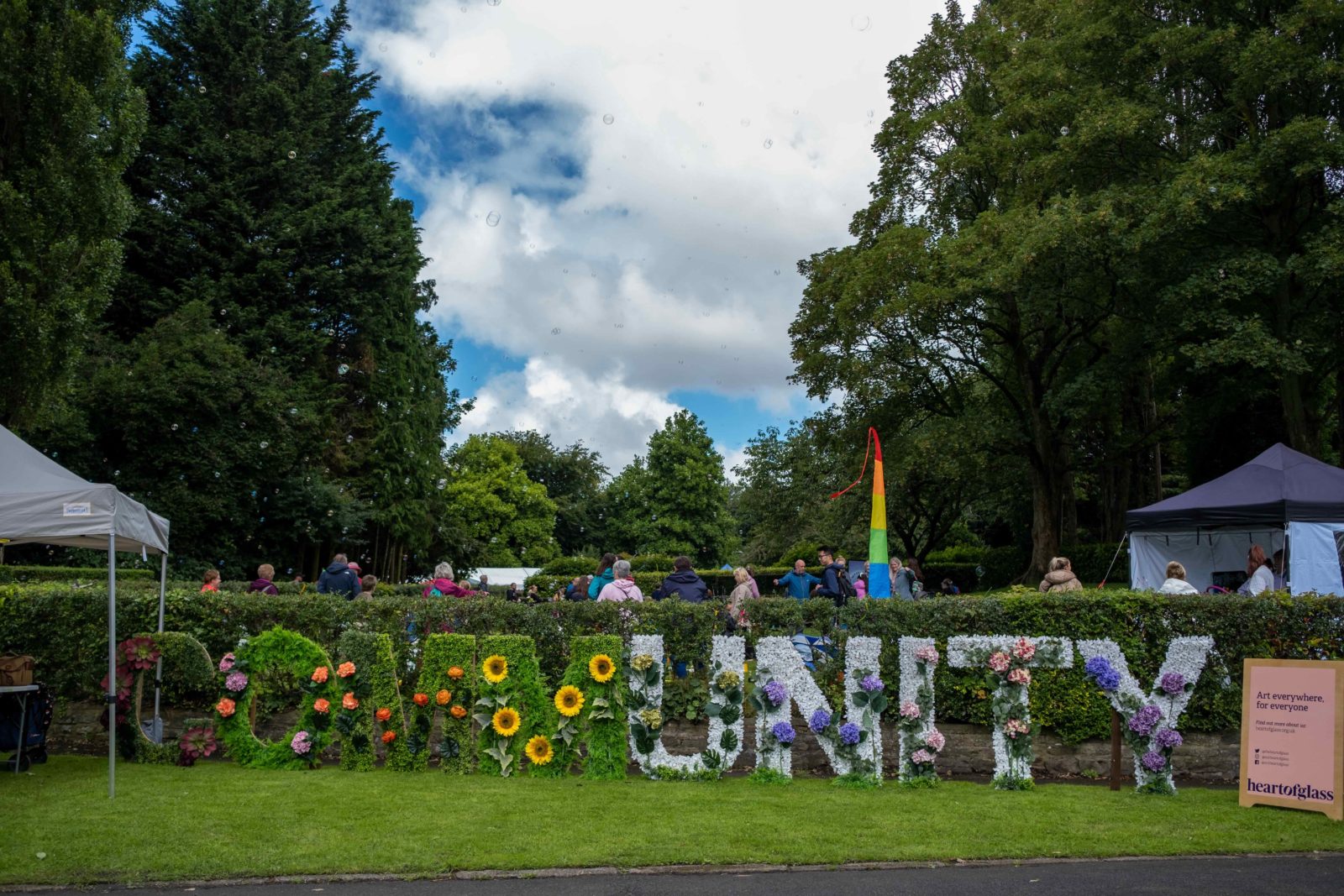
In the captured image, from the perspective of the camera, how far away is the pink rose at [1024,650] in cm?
916

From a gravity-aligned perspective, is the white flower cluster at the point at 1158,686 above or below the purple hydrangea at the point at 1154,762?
above

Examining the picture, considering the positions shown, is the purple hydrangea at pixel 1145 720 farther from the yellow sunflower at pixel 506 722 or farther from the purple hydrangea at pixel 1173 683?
the yellow sunflower at pixel 506 722

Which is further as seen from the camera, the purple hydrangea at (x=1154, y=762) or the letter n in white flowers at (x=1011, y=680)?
the letter n in white flowers at (x=1011, y=680)

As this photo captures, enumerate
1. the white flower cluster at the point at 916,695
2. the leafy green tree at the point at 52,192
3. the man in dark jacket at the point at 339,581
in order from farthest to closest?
the leafy green tree at the point at 52,192 → the man in dark jacket at the point at 339,581 → the white flower cluster at the point at 916,695

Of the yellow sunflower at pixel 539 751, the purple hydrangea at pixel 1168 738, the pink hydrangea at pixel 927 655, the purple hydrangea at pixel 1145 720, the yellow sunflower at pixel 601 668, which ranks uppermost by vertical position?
the pink hydrangea at pixel 927 655

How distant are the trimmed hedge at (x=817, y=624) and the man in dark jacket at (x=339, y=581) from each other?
3.64 m

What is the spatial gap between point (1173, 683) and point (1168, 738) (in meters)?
0.56

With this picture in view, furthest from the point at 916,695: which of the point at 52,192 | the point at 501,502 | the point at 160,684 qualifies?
→ the point at 501,502

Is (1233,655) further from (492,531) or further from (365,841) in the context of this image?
(492,531)

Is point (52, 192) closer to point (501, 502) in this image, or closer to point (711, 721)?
point (711, 721)

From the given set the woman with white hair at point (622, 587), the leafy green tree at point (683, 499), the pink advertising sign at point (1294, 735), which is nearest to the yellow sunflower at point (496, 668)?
the woman with white hair at point (622, 587)

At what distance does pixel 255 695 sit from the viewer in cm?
995

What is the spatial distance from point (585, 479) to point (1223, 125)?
75.2m

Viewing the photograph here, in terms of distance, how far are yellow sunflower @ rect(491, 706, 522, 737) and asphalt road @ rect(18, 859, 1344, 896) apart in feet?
10.6
